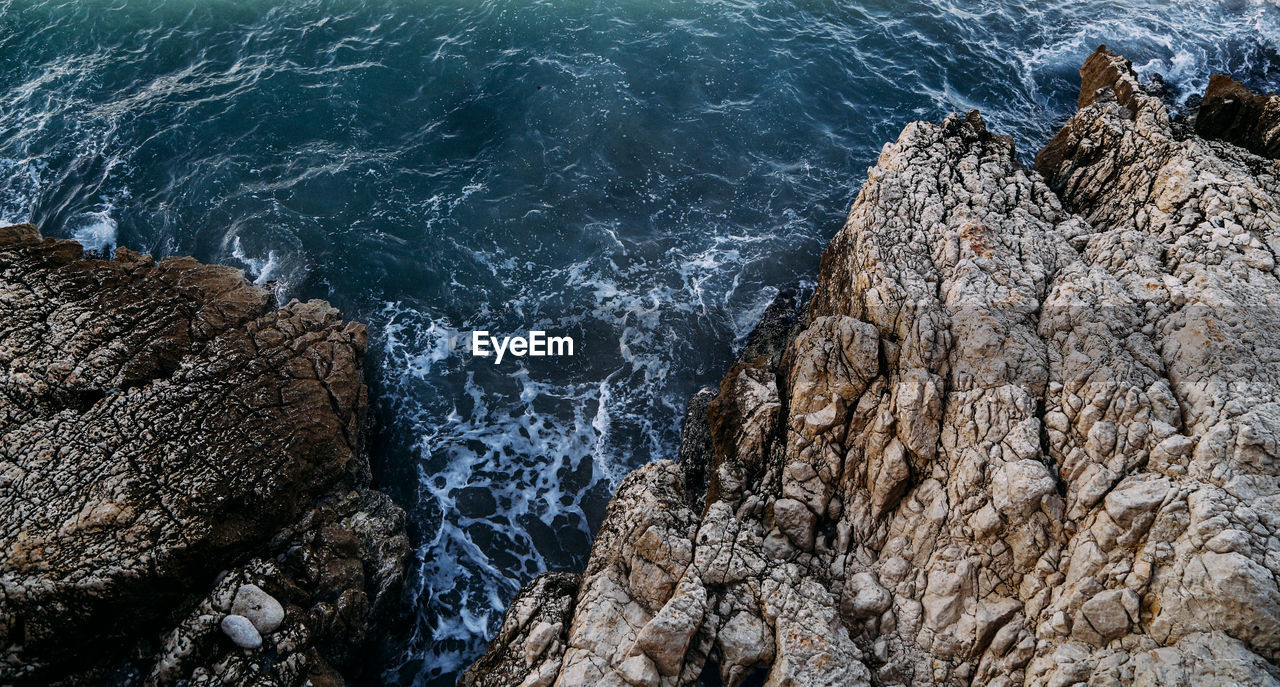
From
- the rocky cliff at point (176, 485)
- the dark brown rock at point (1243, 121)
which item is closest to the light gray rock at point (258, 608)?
the rocky cliff at point (176, 485)

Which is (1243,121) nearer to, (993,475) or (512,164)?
(993,475)

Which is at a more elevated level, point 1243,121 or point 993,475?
point 1243,121

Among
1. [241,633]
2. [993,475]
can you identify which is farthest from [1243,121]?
Answer: [241,633]

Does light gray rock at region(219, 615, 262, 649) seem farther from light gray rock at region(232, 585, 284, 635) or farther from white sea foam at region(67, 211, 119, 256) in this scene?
white sea foam at region(67, 211, 119, 256)

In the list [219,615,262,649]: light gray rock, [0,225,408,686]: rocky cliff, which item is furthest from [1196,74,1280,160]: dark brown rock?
[219,615,262,649]: light gray rock

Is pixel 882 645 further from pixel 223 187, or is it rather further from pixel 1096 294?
pixel 223 187

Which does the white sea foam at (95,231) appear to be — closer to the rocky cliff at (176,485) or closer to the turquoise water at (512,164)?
the turquoise water at (512,164)
